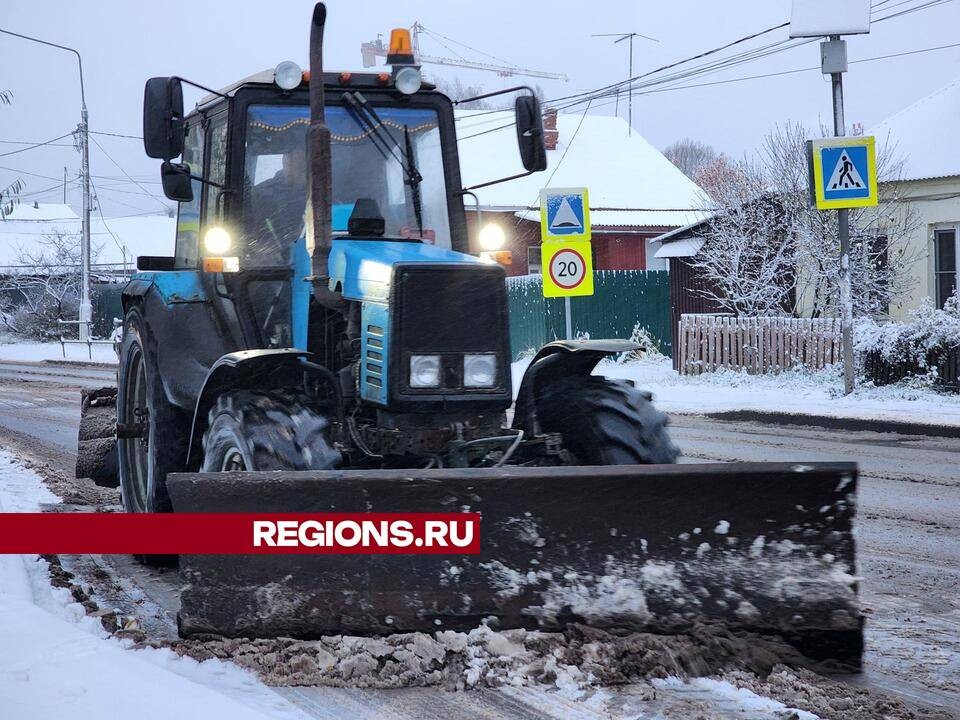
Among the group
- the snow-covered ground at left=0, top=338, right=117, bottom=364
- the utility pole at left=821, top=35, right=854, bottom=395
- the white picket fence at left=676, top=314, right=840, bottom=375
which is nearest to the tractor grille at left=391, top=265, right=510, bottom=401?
the utility pole at left=821, top=35, right=854, bottom=395

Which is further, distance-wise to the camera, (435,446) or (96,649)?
(435,446)

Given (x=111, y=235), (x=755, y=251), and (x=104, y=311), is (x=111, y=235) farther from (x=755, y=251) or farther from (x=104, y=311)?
(x=755, y=251)

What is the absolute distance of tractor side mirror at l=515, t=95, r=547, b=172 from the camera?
239 inches

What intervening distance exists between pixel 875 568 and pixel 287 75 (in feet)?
12.2

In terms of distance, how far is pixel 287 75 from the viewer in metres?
5.69

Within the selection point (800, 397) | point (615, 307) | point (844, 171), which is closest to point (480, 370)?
point (844, 171)

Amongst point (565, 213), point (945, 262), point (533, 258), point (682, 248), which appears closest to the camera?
point (565, 213)

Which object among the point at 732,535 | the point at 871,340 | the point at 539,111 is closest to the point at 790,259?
the point at 871,340

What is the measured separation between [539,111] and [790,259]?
586 inches

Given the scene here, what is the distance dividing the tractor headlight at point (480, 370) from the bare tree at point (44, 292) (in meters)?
39.2

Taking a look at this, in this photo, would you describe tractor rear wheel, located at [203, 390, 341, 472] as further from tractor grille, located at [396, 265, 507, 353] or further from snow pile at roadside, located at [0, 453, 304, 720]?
snow pile at roadside, located at [0, 453, 304, 720]

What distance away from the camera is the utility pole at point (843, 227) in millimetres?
14523

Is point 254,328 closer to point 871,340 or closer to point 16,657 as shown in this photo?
point 16,657

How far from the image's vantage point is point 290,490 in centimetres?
424
